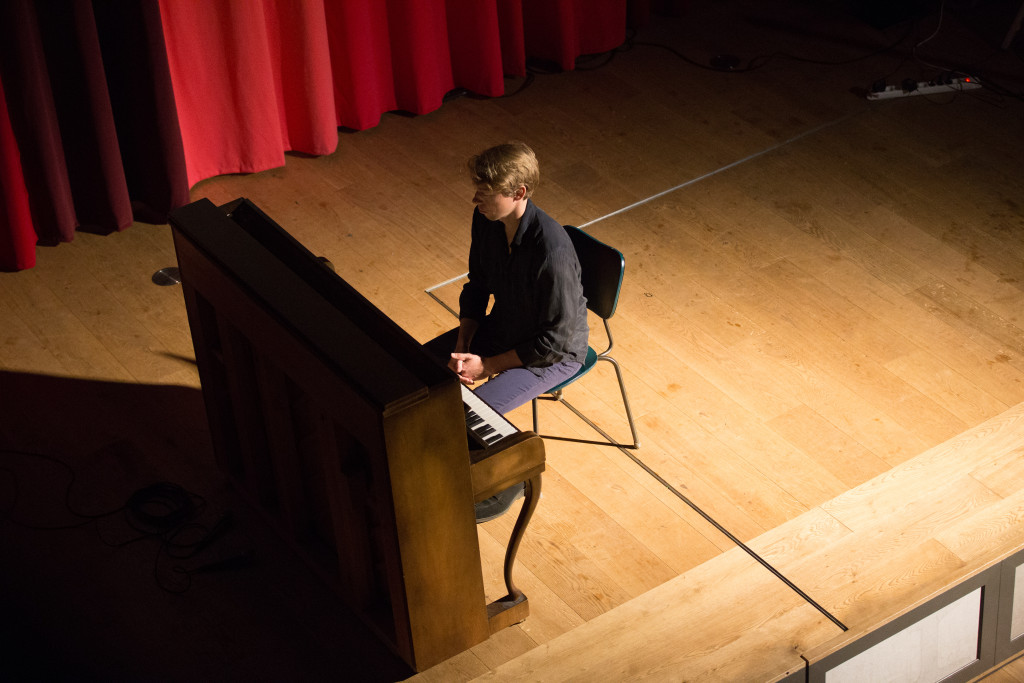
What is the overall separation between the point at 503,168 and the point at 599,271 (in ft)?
1.57

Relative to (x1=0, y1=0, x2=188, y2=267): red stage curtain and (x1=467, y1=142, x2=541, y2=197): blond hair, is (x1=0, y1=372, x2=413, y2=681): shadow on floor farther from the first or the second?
(x1=467, y1=142, x2=541, y2=197): blond hair

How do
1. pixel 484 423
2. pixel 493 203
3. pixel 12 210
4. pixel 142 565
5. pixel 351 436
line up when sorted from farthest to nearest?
1. pixel 12 210
2. pixel 142 565
3. pixel 493 203
4. pixel 484 423
5. pixel 351 436

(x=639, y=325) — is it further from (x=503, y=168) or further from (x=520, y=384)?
(x=503, y=168)

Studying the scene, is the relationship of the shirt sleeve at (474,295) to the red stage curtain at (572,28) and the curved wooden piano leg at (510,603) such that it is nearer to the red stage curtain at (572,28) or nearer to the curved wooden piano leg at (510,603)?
the curved wooden piano leg at (510,603)

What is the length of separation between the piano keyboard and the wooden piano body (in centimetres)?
8

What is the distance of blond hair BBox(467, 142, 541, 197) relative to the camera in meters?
2.91

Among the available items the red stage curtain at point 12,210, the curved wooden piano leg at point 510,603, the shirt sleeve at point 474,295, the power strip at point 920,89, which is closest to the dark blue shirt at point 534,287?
the shirt sleeve at point 474,295

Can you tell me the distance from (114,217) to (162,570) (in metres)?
1.76

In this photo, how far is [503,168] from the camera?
291 cm

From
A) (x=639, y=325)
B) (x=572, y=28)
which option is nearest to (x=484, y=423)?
(x=639, y=325)

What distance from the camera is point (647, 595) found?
9.90 feet

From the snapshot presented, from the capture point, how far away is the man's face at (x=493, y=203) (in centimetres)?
294

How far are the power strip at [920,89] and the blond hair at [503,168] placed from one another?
116 inches

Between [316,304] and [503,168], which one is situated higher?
[503,168]
